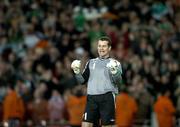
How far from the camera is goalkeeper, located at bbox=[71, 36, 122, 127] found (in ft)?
44.5

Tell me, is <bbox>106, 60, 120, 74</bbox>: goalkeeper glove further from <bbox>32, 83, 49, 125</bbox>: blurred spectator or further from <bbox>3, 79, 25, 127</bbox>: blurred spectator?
<bbox>32, 83, 49, 125</bbox>: blurred spectator

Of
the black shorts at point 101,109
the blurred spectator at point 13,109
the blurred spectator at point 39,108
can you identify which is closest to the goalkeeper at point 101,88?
the black shorts at point 101,109

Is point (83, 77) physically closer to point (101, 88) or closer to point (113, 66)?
point (101, 88)

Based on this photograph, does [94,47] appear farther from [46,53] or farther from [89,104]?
[89,104]

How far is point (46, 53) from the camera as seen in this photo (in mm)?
22438

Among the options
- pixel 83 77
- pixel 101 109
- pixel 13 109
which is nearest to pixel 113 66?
pixel 83 77

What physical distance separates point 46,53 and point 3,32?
7.52 ft

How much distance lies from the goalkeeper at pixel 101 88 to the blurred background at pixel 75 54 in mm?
5548

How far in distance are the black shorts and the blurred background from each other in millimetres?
5532

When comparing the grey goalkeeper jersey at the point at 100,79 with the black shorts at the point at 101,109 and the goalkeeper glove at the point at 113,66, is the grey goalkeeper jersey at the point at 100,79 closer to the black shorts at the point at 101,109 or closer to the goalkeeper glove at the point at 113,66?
the black shorts at the point at 101,109

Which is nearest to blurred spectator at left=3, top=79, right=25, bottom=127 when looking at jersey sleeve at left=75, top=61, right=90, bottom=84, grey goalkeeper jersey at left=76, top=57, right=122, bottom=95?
jersey sleeve at left=75, top=61, right=90, bottom=84

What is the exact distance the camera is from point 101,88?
536 inches

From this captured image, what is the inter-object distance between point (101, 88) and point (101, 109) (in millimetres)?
381

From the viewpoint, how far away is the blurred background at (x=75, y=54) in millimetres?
20000
